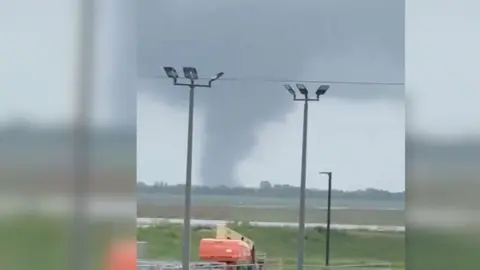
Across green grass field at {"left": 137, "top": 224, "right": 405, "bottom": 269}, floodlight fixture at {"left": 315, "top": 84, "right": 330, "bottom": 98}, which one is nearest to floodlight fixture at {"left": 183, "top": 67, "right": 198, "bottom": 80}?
floodlight fixture at {"left": 315, "top": 84, "right": 330, "bottom": 98}

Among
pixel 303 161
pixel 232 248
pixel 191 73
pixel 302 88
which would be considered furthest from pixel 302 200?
pixel 191 73

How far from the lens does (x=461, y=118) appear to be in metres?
1.38

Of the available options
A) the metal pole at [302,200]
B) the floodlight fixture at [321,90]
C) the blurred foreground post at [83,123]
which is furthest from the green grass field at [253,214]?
the blurred foreground post at [83,123]

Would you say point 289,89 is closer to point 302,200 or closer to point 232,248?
point 302,200

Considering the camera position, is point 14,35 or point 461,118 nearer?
point 461,118

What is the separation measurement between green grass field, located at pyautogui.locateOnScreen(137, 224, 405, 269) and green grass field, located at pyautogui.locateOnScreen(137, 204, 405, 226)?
1.7 inches

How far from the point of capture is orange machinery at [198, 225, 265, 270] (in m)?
2.35

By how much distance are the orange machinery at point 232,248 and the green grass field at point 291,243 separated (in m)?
0.03

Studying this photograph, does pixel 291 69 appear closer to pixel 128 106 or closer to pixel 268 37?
pixel 268 37

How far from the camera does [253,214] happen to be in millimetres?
2305

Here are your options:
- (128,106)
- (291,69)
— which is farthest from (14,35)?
(291,69)

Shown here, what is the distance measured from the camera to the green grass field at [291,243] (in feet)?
7.44

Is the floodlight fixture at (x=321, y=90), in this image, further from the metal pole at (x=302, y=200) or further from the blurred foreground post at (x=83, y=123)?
the blurred foreground post at (x=83, y=123)

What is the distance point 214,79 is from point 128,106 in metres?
0.86
